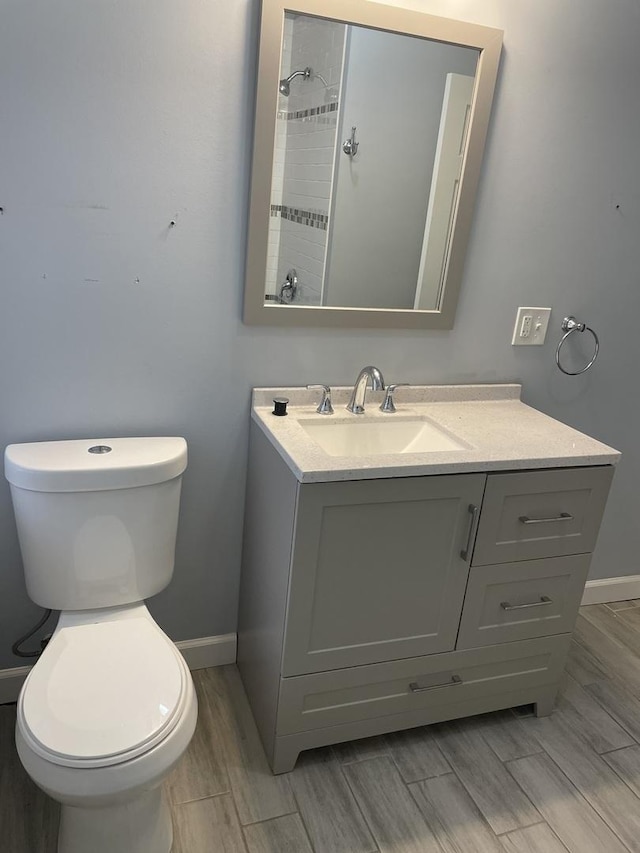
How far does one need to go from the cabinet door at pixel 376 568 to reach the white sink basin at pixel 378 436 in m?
0.25

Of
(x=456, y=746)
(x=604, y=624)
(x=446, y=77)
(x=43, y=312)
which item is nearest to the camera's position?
(x=43, y=312)

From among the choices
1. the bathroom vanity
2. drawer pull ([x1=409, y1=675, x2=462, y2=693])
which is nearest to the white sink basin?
the bathroom vanity

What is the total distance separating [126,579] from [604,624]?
1793 millimetres

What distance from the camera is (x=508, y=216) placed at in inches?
75.7

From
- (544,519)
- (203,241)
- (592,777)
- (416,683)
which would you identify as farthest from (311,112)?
(592,777)

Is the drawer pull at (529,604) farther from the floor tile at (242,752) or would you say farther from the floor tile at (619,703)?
the floor tile at (242,752)

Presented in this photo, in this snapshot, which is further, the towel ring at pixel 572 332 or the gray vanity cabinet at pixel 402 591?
the towel ring at pixel 572 332

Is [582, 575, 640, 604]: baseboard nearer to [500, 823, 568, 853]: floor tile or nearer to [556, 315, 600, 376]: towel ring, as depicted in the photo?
[556, 315, 600, 376]: towel ring

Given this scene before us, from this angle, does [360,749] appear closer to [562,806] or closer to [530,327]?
[562,806]

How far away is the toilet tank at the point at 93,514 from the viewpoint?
60.1 inches

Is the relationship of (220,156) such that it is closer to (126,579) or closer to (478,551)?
(126,579)

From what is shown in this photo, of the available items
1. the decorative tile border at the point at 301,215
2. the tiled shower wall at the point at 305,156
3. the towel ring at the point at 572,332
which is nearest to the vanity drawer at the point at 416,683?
the towel ring at the point at 572,332

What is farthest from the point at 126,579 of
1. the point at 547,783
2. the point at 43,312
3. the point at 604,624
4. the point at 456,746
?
the point at 604,624

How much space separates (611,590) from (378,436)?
1.35 metres
